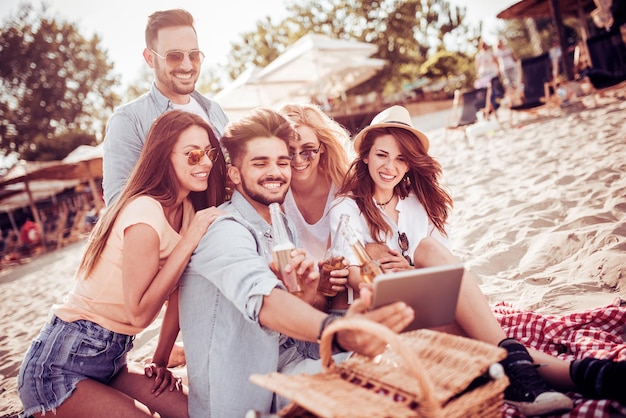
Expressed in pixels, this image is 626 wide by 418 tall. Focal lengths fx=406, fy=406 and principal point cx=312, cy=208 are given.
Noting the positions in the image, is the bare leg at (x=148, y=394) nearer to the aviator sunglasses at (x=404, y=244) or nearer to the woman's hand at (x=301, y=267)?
the woman's hand at (x=301, y=267)

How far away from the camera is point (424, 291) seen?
1361 millimetres

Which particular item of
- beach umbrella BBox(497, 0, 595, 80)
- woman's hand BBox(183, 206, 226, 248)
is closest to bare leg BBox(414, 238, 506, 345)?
woman's hand BBox(183, 206, 226, 248)

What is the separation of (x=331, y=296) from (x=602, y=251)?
2100mm

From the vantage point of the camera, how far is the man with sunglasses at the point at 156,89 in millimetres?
2889

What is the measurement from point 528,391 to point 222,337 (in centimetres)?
Answer: 130

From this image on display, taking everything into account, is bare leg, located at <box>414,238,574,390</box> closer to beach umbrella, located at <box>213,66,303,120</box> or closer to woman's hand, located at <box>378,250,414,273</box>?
woman's hand, located at <box>378,250,414,273</box>

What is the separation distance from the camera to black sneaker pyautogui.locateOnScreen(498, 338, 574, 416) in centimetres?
161

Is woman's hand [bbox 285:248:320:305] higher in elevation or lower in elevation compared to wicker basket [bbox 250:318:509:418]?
higher

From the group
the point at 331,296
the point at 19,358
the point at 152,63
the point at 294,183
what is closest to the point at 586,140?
the point at 294,183

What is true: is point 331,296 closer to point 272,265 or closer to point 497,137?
point 272,265

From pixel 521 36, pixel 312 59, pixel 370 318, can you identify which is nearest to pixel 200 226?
pixel 370 318

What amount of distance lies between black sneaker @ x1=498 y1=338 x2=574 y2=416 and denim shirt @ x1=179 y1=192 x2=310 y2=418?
1027 mm

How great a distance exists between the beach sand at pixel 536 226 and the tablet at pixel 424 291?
157 centimetres

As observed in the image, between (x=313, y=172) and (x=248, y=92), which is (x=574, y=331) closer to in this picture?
(x=313, y=172)
